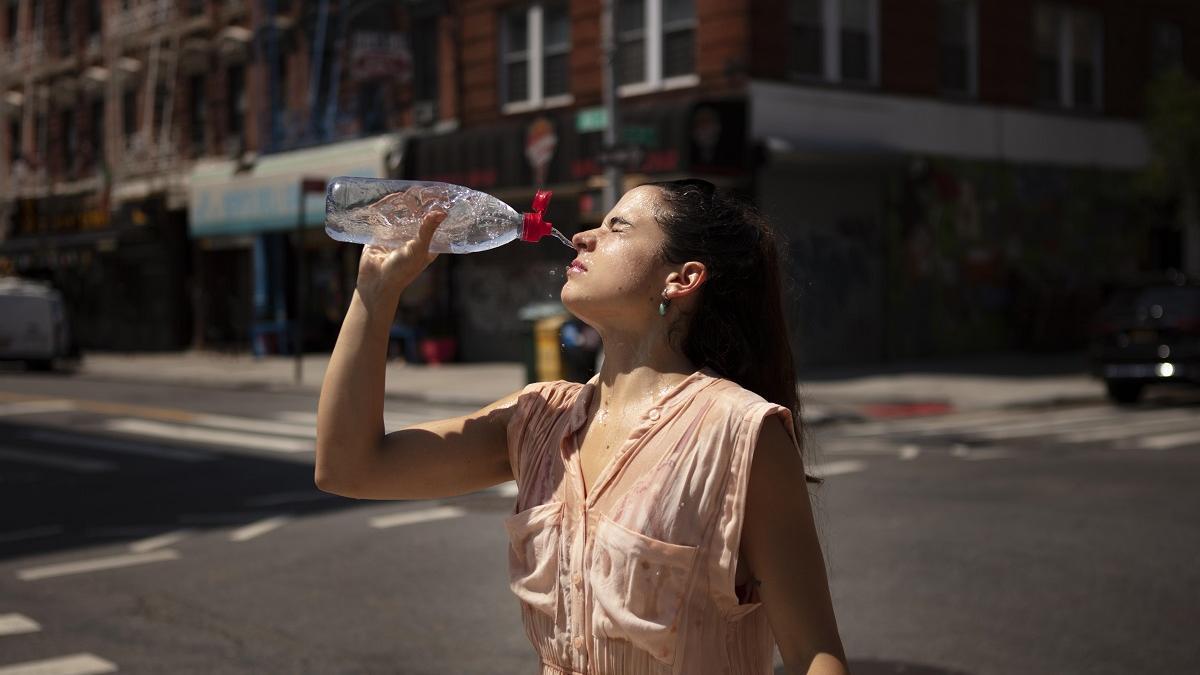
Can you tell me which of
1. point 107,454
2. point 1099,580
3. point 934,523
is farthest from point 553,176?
point 1099,580

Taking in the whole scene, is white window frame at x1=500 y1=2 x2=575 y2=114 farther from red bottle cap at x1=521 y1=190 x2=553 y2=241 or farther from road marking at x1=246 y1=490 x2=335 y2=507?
red bottle cap at x1=521 y1=190 x2=553 y2=241

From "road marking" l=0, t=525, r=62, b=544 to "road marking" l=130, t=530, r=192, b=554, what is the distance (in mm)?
761

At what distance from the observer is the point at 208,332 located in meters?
32.9

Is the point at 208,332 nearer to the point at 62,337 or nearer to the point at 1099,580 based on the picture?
the point at 62,337

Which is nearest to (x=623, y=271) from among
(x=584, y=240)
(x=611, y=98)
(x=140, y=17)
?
(x=584, y=240)

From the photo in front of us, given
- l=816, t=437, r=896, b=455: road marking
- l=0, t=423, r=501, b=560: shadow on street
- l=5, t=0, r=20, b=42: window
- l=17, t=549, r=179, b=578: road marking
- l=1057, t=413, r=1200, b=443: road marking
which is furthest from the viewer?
l=5, t=0, r=20, b=42: window

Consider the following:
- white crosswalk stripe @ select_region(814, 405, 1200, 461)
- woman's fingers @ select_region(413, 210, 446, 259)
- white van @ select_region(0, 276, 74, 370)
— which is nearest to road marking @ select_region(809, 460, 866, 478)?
white crosswalk stripe @ select_region(814, 405, 1200, 461)

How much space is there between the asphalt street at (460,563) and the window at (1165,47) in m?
17.6

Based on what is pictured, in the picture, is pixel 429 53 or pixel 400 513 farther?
pixel 429 53

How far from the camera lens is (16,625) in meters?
6.27

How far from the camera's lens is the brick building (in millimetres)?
22344

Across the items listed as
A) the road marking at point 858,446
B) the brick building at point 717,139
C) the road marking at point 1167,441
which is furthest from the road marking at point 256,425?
the road marking at point 1167,441

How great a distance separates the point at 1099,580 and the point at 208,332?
28.7 m

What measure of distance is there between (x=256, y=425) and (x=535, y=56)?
1141 centimetres
